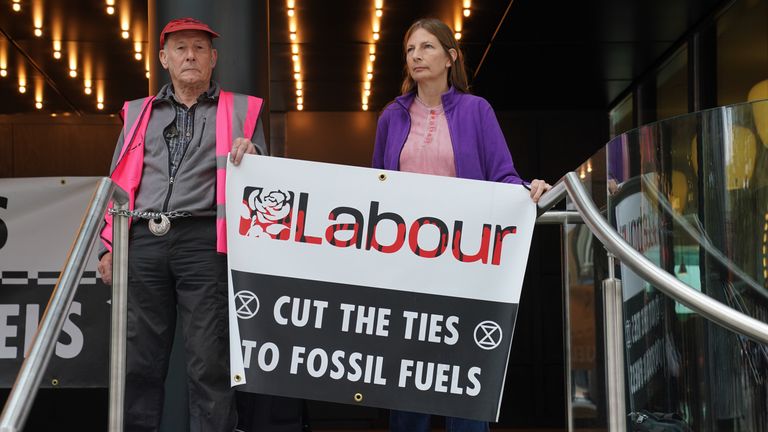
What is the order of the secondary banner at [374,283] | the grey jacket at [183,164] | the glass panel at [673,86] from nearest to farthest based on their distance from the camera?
1. the secondary banner at [374,283]
2. the grey jacket at [183,164]
3. the glass panel at [673,86]

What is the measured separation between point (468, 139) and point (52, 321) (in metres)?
1.43

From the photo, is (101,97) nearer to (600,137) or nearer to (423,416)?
(600,137)

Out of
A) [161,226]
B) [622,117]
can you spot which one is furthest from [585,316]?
[622,117]

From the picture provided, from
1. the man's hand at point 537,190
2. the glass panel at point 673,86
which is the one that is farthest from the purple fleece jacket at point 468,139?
the glass panel at point 673,86

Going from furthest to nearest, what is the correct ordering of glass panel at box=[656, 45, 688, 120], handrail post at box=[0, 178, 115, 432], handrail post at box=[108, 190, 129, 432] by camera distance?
glass panel at box=[656, 45, 688, 120]
handrail post at box=[108, 190, 129, 432]
handrail post at box=[0, 178, 115, 432]

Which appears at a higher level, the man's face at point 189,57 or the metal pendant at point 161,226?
the man's face at point 189,57

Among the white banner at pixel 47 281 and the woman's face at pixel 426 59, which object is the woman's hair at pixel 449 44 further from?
the white banner at pixel 47 281

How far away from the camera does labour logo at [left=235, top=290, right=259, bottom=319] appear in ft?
9.64

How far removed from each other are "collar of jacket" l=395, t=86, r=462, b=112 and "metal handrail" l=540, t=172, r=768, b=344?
2.36ft

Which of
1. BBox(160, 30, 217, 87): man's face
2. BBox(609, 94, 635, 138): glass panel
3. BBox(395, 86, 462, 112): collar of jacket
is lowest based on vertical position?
BBox(395, 86, 462, 112): collar of jacket

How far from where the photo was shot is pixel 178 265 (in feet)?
9.84

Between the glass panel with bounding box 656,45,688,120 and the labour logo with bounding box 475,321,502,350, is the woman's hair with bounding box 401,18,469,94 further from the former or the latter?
the glass panel with bounding box 656,45,688,120

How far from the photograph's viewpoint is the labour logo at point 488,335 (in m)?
2.94

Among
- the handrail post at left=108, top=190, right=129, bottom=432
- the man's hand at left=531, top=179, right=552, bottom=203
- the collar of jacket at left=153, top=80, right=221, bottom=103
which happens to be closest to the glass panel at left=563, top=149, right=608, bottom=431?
the man's hand at left=531, top=179, right=552, bottom=203
